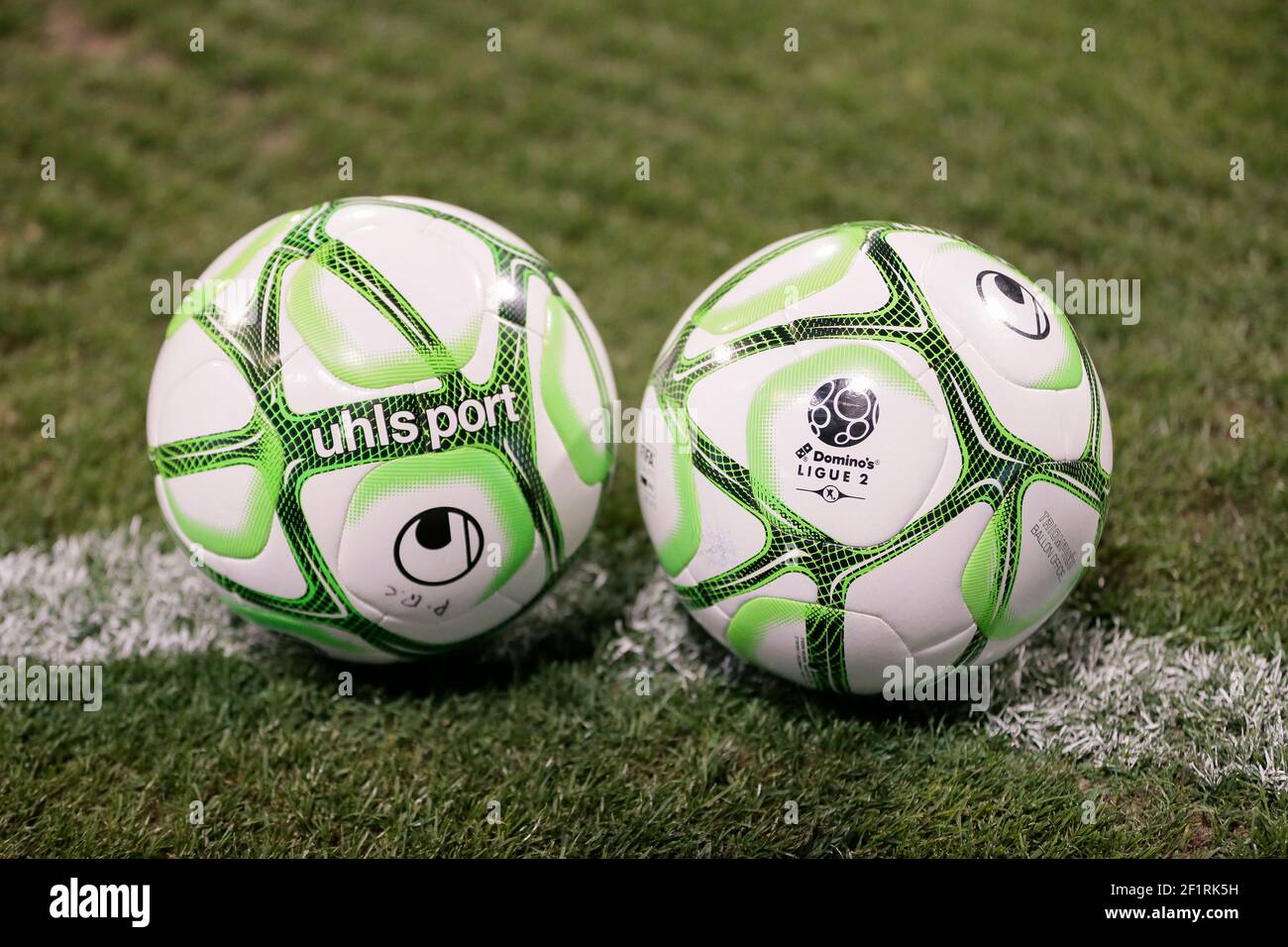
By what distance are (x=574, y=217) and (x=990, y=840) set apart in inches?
137

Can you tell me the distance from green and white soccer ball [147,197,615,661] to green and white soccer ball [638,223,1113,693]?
43 centimetres

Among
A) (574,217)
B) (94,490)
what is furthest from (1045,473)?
(94,490)

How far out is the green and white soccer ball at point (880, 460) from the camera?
112 inches

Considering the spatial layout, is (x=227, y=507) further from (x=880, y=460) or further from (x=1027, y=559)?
(x=1027, y=559)

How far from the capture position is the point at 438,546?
3.04 meters

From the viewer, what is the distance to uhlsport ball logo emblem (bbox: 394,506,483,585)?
3006 millimetres

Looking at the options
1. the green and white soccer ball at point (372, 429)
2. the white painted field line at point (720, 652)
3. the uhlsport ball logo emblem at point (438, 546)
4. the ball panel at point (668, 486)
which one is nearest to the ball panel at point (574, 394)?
the green and white soccer ball at point (372, 429)

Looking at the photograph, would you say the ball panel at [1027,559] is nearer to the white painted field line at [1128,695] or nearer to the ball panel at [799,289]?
the white painted field line at [1128,695]

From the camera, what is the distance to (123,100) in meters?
5.80

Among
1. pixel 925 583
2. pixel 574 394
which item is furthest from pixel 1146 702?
pixel 574 394

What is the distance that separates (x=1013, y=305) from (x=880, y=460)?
0.64 m

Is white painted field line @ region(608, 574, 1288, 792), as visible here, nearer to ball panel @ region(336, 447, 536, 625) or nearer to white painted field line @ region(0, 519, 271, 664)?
ball panel @ region(336, 447, 536, 625)

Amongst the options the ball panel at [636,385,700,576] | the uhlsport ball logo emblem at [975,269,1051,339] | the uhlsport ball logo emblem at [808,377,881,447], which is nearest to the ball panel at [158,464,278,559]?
the ball panel at [636,385,700,576]

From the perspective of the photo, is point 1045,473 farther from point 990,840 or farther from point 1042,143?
point 1042,143
